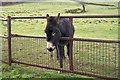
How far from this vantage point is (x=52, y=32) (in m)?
7.58

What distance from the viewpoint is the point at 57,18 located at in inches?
307

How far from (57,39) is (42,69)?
120 cm

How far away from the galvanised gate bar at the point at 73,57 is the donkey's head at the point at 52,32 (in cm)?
A: 24

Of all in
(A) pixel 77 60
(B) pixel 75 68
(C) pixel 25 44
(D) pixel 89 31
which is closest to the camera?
(B) pixel 75 68

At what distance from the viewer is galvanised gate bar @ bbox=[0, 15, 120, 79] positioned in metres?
7.68

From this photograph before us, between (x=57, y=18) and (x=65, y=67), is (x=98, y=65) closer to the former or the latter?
(x=65, y=67)

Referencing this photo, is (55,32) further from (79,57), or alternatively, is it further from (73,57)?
(73,57)

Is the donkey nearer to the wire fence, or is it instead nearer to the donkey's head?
the donkey's head

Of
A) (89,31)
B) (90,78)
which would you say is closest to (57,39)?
(90,78)

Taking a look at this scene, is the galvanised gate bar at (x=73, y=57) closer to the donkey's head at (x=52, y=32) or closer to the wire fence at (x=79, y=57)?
the wire fence at (x=79, y=57)

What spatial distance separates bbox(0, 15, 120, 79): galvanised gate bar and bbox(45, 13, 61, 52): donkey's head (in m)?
0.24

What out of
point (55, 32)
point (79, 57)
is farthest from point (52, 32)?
point (79, 57)

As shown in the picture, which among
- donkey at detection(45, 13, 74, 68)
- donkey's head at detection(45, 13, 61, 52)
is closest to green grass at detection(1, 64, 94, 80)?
donkey at detection(45, 13, 74, 68)

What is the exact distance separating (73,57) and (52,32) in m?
1.77
